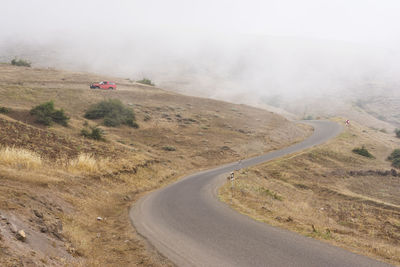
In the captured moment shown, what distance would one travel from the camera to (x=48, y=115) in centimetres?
2525

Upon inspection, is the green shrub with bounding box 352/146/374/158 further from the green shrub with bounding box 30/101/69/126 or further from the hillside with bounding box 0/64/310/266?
the green shrub with bounding box 30/101/69/126

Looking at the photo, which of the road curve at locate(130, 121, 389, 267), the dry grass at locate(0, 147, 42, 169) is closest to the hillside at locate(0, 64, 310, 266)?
the dry grass at locate(0, 147, 42, 169)

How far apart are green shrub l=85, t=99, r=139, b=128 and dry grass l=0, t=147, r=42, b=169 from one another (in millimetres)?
20504

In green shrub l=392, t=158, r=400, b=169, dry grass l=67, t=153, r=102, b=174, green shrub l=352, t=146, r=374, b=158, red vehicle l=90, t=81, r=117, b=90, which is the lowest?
green shrub l=392, t=158, r=400, b=169

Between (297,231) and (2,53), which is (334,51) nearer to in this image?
(2,53)

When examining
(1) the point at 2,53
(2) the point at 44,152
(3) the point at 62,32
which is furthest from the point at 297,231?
(3) the point at 62,32

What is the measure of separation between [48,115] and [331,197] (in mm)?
25472

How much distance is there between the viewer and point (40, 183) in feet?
36.5

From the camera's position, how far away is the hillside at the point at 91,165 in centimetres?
727

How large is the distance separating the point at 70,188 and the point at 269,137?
34524mm

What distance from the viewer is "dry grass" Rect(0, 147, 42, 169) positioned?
1223 centimetres

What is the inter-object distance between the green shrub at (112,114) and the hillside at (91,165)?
1153 mm

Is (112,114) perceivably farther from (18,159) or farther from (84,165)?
(18,159)

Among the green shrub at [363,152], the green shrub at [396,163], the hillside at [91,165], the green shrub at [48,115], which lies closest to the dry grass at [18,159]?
the hillside at [91,165]
